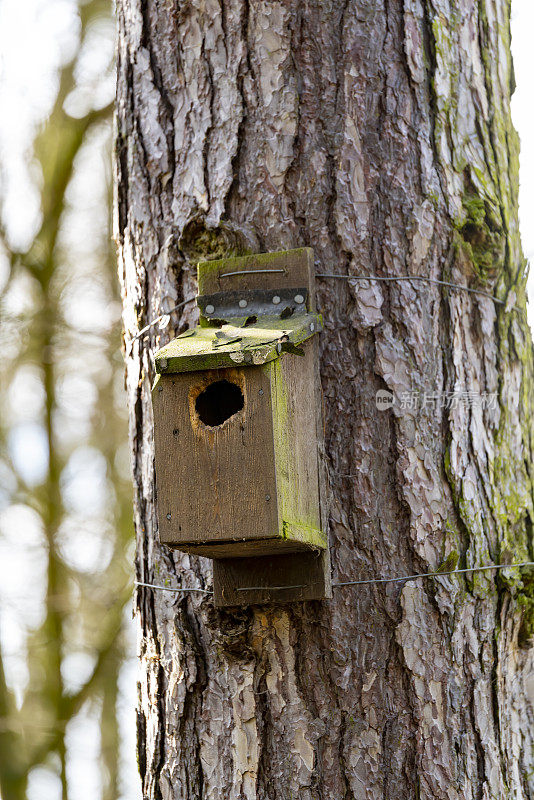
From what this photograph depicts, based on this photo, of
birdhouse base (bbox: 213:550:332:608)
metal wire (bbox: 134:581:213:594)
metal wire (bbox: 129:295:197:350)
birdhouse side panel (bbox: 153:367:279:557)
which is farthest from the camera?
metal wire (bbox: 129:295:197:350)

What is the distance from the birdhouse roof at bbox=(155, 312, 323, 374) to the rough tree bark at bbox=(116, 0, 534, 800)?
0.49 feet

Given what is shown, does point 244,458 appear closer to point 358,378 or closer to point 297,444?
point 297,444

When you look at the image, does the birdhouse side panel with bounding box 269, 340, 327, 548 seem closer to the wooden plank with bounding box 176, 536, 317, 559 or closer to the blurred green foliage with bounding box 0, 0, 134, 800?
the wooden plank with bounding box 176, 536, 317, 559

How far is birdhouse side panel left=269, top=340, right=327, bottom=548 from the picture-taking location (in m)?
1.49

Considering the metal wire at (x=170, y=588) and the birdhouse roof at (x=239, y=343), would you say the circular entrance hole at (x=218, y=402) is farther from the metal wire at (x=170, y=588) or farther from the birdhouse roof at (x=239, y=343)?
the metal wire at (x=170, y=588)

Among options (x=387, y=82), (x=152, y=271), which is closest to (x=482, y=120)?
(x=387, y=82)

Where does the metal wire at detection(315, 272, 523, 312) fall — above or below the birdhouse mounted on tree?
above

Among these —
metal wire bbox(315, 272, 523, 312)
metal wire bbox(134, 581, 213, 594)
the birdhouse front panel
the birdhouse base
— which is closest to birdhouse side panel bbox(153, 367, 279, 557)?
the birdhouse front panel

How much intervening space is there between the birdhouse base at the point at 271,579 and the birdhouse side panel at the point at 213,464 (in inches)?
8.1

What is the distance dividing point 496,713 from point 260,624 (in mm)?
542

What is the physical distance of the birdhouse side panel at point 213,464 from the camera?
4.74ft

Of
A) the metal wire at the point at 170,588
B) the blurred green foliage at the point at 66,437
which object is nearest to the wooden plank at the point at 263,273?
the metal wire at the point at 170,588

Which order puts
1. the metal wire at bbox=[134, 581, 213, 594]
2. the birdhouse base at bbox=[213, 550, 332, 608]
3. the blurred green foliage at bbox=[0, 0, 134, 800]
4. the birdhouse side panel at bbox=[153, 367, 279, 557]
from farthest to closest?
the blurred green foliage at bbox=[0, 0, 134, 800]
the metal wire at bbox=[134, 581, 213, 594]
the birdhouse base at bbox=[213, 550, 332, 608]
the birdhouse side panel at bbox=[153, 367, 279, 557]

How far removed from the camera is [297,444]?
161 centimetres
